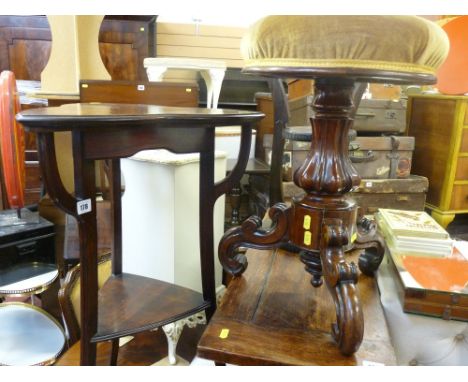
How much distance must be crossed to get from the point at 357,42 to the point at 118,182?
598mm

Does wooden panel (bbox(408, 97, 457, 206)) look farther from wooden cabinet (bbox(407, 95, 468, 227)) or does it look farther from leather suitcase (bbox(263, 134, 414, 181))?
leather suitcase (bbox(263, 134, 414, 181))

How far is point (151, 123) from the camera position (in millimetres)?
662

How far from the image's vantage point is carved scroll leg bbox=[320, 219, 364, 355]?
663mm

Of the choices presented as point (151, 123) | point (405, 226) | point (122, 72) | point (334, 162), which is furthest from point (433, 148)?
point (151, 123)

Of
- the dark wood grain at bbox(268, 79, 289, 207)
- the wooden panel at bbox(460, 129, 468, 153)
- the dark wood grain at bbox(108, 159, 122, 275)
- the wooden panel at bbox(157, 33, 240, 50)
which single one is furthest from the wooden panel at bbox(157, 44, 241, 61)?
the dark wood grain at bbox(108, 159, 122, 275)

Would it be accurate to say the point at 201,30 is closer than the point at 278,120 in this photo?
No

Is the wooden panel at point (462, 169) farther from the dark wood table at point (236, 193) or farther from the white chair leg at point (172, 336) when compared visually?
the white chair leg at point (172, 336)

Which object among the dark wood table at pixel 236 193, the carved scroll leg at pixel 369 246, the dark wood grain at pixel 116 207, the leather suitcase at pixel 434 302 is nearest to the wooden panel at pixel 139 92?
the dark wood table at pixel 236 193

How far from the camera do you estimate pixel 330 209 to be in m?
0.77

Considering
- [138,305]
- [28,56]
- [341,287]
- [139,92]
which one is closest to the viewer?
[341,287]

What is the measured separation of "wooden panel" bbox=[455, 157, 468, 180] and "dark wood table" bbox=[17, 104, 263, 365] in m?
1.43

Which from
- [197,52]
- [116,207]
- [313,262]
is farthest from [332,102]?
[197,52]

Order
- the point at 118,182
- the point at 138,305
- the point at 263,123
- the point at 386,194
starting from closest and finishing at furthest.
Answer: the point at 138,305, the point at 118,182, the point at 386,194, the point at 263,123

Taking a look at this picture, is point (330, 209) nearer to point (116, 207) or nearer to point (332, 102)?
point (332, 102)
